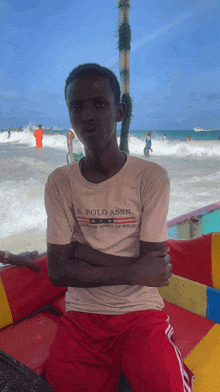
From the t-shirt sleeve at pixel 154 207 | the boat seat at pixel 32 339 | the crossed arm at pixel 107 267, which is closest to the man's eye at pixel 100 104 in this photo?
the t-shirt sleeve at pixel 154 207

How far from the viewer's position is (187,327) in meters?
1.60

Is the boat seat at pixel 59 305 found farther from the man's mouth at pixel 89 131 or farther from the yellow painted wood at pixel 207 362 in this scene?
the man's mouth at pixel 89 131

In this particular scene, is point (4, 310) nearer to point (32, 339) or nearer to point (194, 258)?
point (32, 339)

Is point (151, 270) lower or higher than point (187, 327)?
higher

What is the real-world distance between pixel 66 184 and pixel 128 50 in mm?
2567

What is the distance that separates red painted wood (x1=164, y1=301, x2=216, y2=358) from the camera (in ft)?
4.85

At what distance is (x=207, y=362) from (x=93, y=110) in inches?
53.3

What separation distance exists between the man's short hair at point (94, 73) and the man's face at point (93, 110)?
3cm

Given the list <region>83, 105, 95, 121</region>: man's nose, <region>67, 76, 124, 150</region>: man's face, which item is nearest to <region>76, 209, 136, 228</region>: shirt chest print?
<region>67, 76, 124, 150</region>: man's face

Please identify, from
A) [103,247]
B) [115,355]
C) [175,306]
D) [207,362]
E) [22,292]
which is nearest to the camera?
[115,355]

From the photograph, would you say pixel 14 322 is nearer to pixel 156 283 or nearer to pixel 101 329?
pixel 101 329

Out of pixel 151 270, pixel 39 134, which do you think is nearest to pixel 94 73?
pixel 151 270

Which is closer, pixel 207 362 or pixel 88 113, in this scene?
pixel 88 113

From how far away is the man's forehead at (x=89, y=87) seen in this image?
46.1 inches
